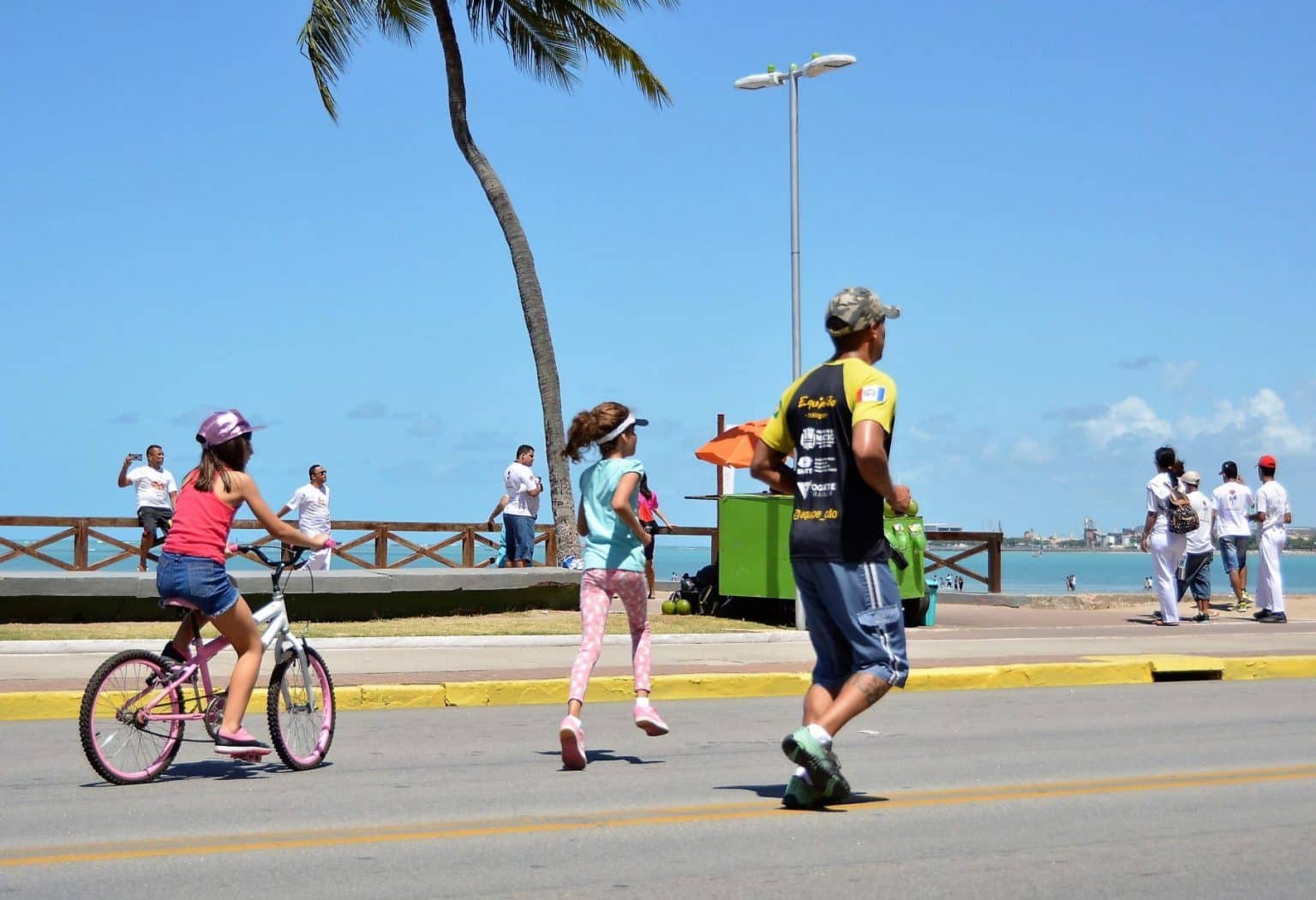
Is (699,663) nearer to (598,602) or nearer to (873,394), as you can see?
(598,602)

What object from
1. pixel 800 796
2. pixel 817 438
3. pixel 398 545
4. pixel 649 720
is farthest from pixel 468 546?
pixel 817 438

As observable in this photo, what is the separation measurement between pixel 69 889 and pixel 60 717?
5.46 meters

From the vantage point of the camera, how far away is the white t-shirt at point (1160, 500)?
18.4 meters

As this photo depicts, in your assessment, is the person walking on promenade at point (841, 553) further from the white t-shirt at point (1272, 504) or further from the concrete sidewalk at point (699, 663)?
the white t-shirt at point (1272, 504)

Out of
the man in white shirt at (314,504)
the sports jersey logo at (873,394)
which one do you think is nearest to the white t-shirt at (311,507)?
the man in white shirt at (314,504)

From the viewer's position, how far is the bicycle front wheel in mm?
7859

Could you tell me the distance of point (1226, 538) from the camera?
2038 cm

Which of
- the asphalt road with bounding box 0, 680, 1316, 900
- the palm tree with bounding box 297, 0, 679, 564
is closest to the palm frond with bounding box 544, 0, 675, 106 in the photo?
the palm tree with bounding box 297, 0, 679, 564

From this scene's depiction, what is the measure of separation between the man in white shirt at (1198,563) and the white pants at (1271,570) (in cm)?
60

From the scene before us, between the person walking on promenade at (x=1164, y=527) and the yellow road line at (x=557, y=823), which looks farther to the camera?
the person walking on promenade at (x=1164, y=527)

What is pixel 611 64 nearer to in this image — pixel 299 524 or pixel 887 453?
pixel 299 524

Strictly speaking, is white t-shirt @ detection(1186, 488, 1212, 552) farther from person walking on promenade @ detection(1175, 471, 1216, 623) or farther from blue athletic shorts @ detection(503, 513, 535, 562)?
blue athletic shorts @ detection(503, 513, 535, 562)

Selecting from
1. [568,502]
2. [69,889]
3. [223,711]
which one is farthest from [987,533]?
[69,889]

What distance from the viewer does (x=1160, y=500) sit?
18.5 meters
